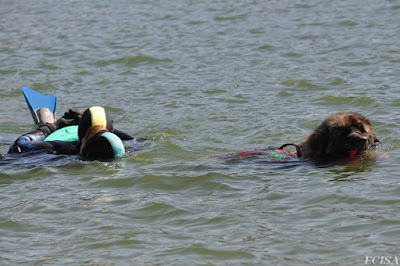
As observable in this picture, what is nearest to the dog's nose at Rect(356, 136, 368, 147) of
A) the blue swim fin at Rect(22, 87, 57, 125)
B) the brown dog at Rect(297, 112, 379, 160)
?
the brown dog at Rect(297, 112, 379, 160)

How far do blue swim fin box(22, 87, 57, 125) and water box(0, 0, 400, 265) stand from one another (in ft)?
1.86

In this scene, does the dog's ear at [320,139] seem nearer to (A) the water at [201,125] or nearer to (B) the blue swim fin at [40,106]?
(A) the water at [201,125]

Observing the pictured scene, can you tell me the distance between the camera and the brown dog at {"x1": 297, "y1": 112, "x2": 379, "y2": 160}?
753 centimetres

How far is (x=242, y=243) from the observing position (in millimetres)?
5793

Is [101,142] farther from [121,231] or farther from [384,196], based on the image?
[384,196]

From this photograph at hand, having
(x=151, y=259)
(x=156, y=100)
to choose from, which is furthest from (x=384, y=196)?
(x=156, y=100)

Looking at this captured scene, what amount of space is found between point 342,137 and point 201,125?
3050 millimetres

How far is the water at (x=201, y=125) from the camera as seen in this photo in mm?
5914

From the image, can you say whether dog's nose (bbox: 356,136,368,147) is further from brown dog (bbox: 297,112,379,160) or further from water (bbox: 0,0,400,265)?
water (bbox: 0,0,400,265)

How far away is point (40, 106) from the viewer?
10.1m

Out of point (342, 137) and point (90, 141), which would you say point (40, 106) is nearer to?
point (90, 141)

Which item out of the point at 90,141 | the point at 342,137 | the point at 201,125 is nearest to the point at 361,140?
the point at 342,137

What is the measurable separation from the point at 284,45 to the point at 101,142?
7.24m

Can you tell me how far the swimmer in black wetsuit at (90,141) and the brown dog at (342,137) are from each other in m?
2.22
